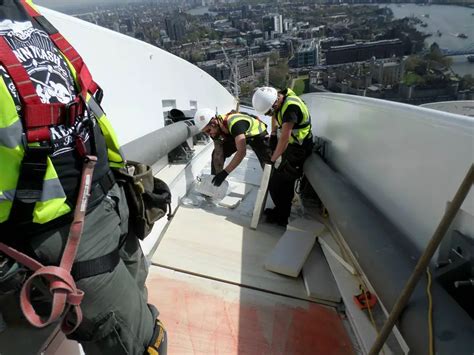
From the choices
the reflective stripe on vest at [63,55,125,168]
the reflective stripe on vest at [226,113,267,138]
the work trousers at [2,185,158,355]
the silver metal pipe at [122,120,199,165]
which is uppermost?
the reflective stripe on vest at [63,55,125,168]

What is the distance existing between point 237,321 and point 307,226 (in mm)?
1073

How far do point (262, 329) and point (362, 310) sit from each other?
21.4 inches

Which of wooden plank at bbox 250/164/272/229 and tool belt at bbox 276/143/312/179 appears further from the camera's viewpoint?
tool belt at bbox 276/143/312/179

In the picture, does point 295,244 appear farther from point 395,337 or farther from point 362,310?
point 395,337

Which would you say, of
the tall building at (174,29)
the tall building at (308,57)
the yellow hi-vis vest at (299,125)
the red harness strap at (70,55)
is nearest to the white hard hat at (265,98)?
the yellow hi-vis vest at (299,125)

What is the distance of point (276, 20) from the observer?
16.7 meters

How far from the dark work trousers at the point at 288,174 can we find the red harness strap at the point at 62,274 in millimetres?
2416

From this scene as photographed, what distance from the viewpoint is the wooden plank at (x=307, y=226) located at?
2.68 m

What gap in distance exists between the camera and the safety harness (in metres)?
0.90

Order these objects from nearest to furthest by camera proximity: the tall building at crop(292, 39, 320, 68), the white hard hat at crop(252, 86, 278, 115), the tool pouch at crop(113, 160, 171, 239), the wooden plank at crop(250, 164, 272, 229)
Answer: the tool pouch at crop(113, 160, 171, 239), the wooden plank at crop(250, 164, 272, 229), the white hard hat at crop(252, 86, 278, 115), the tall building at crop(292, 39, 320, 68)

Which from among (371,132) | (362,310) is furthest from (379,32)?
(362,310)

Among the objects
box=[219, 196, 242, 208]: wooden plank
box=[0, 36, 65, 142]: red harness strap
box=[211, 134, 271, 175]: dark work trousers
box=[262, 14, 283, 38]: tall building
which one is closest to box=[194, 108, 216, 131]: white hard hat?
box=[211, 134, 271, 175]: dark work trousers

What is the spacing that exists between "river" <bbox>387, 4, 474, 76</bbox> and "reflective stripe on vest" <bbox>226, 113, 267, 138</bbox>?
175cm

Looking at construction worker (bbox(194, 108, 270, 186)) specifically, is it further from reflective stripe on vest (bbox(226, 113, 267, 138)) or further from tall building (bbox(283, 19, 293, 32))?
tall building (bbox(283, 19, 293, 32))
